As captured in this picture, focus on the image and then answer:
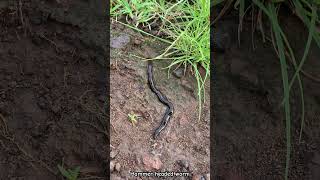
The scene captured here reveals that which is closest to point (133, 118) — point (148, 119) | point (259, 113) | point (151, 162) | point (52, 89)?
point (148, 119)

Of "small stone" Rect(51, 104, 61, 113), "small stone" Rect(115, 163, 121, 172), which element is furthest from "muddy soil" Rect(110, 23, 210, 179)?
"small stone" Rect(51, 104, 61, 113)

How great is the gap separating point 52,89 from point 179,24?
1.47 ft

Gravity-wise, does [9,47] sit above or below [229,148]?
above

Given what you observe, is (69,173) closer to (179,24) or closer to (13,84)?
(13,84)

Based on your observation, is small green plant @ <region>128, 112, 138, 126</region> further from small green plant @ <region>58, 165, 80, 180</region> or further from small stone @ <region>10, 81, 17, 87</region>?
small stone @ <region>10, 81, 17, 87</region>

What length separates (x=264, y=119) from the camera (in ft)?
4.97

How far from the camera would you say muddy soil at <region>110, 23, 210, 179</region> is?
1456mm

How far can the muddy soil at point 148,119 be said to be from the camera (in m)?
1.46

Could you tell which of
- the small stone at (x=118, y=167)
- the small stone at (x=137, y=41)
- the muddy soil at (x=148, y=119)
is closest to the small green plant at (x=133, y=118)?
the muddy soil at (x=148, y=119)

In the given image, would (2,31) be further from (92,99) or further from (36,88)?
(92,99)

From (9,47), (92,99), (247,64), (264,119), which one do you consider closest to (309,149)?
(264,119)

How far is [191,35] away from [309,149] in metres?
0.50

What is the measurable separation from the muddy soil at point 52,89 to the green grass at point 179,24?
0.34 ft

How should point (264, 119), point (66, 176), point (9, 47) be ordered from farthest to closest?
point (9, 47), point (264, 119), point (66, 176)
